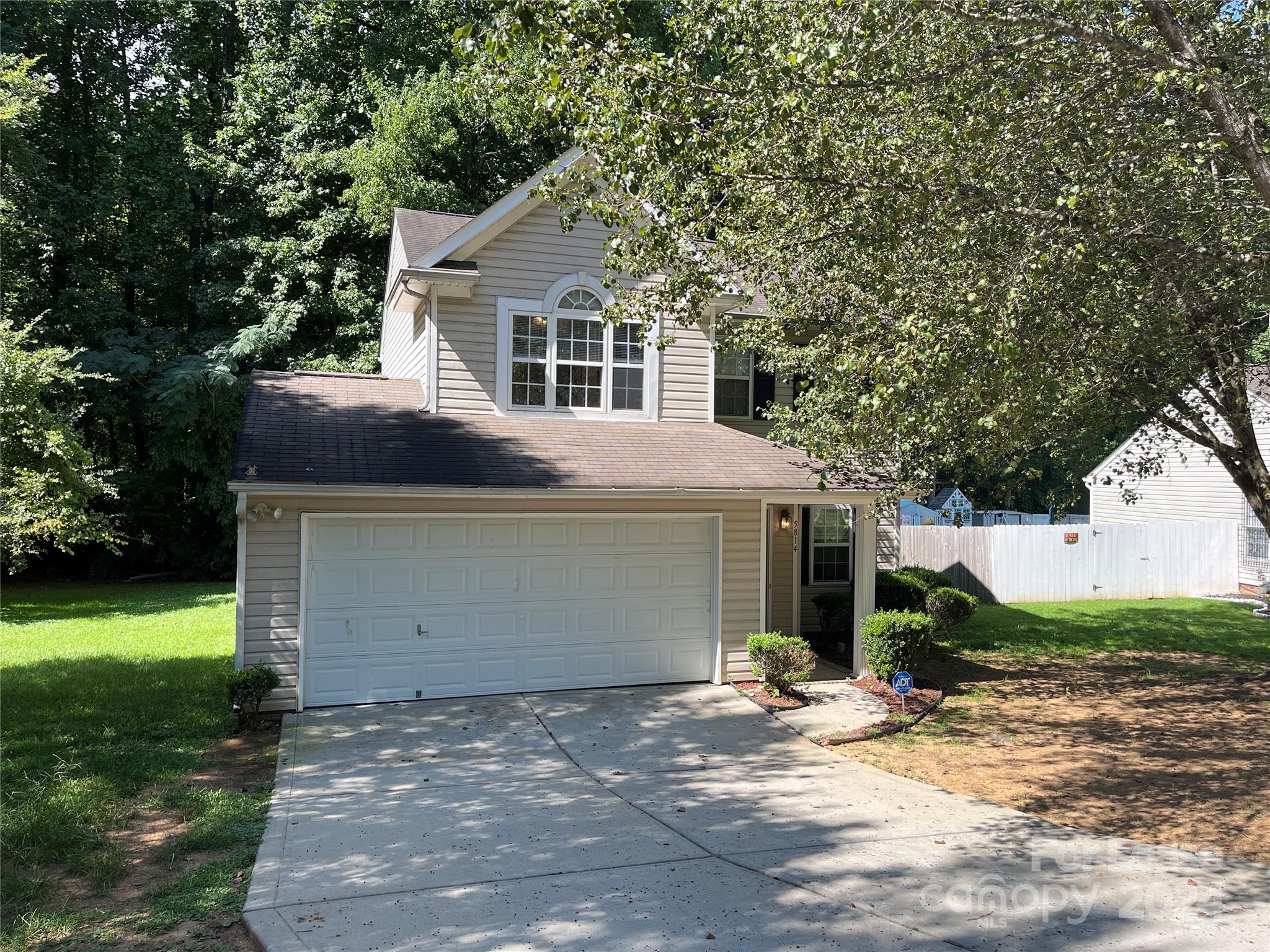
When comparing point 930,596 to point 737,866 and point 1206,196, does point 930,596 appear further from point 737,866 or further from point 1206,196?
point 737,866

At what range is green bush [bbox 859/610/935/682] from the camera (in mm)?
11617

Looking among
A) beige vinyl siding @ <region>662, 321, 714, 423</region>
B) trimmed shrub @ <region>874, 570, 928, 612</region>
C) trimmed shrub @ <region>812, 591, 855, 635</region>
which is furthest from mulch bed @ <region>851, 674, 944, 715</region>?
beige vinyl siding @ <region>662, 321, 714, 423</region>

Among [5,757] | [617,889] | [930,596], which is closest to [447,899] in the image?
[617,889]

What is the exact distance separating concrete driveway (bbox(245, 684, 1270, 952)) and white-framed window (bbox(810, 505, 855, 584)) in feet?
23.0

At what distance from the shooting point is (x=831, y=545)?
16234 mm

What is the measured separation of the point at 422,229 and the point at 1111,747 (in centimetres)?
1211

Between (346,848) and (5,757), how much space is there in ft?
14.6

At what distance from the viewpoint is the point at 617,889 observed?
5.69m

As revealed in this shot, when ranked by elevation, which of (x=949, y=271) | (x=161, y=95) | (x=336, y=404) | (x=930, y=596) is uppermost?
(x=161, y=95)

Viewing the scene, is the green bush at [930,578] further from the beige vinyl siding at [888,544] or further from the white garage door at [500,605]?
the white garage door at [500,605]

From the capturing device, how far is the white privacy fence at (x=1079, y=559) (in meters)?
21.6

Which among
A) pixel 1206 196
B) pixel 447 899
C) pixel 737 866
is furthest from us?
pixel 1206 196

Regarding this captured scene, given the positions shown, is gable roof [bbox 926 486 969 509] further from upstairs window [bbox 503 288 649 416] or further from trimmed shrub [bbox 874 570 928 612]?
upstairs window [bbox 503 288 649 416]

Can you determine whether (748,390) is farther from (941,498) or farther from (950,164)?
(941,498)
